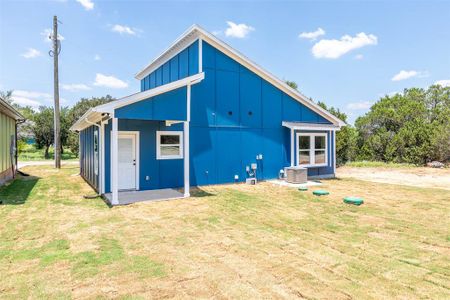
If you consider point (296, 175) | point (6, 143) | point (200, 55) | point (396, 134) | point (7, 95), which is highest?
point (7, 95)

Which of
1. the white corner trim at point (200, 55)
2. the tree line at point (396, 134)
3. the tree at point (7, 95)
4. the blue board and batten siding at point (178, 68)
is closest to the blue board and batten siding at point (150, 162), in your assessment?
the white corner trim at point (200, 55)

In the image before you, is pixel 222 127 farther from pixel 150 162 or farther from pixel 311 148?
pixel 311 148

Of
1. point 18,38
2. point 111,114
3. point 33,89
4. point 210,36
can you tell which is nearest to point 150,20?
point 210,36

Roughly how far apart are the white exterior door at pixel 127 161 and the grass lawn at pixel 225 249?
1607 mm

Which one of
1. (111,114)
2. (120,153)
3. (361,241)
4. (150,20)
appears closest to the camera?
(361,241)

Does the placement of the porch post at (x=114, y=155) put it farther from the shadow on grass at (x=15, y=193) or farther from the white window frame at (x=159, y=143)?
the shadow on grass at (x=15, y=193)

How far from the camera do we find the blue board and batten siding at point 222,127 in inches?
402

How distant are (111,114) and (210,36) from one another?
213 inches

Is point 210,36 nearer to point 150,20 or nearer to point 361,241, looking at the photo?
point 150,20

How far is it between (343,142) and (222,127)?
13.0 metres

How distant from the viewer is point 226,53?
1162 cm

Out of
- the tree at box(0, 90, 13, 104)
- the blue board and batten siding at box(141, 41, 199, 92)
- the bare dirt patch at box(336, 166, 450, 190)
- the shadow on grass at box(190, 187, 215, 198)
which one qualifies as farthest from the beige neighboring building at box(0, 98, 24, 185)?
the tree at box(0, 90, 13, 104)

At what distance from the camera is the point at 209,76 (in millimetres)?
11312

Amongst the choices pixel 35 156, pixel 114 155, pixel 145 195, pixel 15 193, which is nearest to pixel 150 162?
pixel 145 195
